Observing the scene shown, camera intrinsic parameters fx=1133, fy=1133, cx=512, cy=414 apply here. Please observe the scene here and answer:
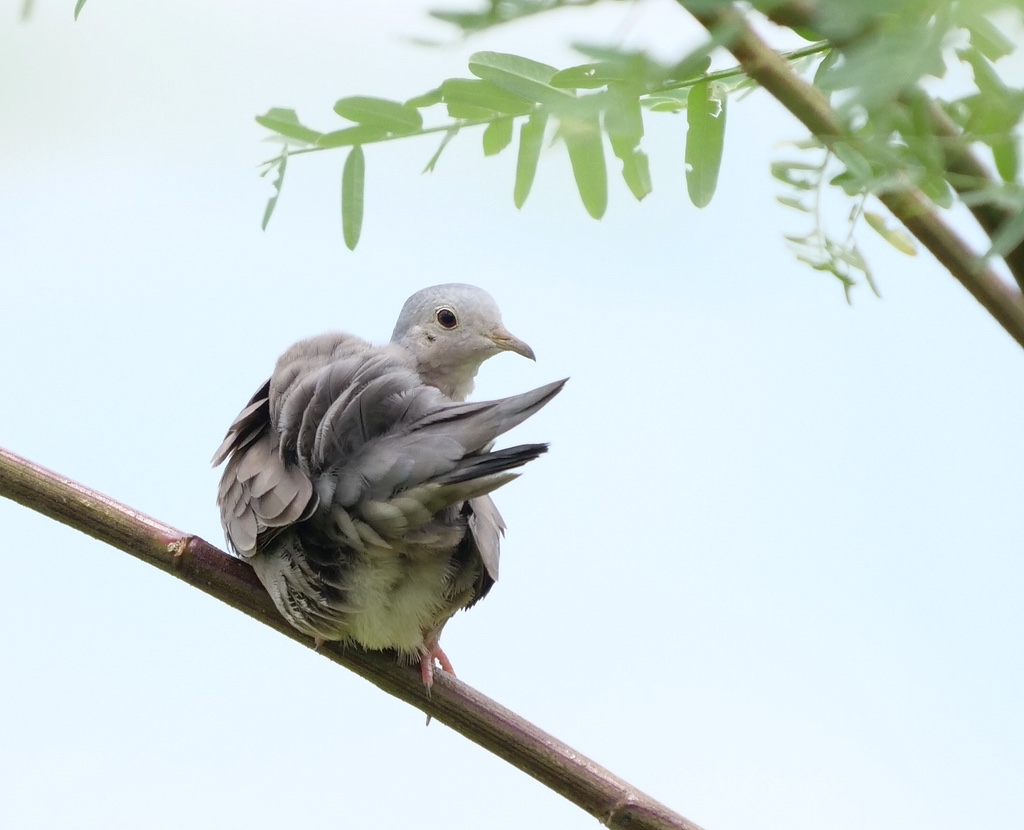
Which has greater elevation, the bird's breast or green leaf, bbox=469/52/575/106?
green leaf, bbox=469/52/575/106

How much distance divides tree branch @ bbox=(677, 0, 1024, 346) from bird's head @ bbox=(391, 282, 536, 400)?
5.63 feet

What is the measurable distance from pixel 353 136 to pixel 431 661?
45.5 inches

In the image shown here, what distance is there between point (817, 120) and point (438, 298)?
5.98ft

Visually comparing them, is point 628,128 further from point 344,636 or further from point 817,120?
point 344,636

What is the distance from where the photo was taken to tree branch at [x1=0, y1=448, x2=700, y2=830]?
1737 millimetres

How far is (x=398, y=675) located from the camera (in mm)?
2008

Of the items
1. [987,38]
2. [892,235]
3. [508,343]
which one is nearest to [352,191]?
[892,235]

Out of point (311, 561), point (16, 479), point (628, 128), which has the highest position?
point (628, 128)

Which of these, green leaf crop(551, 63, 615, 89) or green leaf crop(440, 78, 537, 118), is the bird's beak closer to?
green leaf crop(440, 78, 537, 118)

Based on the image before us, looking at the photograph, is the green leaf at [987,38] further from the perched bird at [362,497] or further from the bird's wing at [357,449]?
the perched bird at [362,497]

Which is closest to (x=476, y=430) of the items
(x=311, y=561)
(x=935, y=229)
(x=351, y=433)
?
(x=351, y=433)

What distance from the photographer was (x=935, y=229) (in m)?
0.68

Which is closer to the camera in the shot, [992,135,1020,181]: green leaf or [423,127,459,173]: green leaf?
[992,135,1020,181]: green leaf

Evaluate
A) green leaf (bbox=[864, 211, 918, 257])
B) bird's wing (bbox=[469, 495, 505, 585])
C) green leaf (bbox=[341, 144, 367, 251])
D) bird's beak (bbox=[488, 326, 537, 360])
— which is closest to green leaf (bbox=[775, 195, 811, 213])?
green leaf (bbox=[864, 211, 918, 257])
